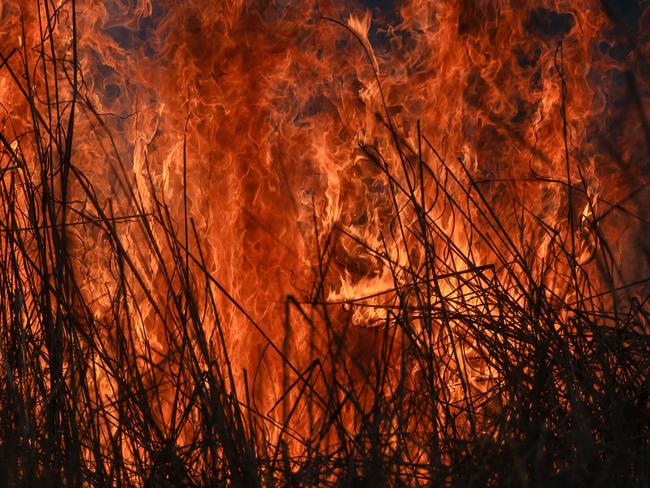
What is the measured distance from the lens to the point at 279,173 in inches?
157

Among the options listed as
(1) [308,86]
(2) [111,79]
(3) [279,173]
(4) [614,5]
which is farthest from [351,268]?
(4) [614,5]

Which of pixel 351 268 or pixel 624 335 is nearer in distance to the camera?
pixel 624 335

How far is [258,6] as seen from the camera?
4031 millimetres

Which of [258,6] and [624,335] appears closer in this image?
[624,335]

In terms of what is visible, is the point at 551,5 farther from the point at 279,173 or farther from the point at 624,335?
the point at 624,335

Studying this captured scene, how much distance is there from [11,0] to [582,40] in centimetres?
280

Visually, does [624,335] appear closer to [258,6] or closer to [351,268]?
[351,268]

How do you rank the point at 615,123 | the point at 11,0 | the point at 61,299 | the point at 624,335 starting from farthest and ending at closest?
the point at 615,123, the point at 11,0, the point at 624,335, the point at 61,299

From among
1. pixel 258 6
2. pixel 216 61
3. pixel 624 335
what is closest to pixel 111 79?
pixel 216 61

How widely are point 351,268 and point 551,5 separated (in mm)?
1651

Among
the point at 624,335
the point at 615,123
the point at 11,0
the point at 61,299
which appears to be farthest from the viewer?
the point at 615,123

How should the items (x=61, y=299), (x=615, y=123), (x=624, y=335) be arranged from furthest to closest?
(x=615, y=123)
(x=624, y=335)
(x=61, y=299)

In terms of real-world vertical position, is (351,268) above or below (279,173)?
below

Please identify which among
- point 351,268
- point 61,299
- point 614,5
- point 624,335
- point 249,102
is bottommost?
point 624,335
